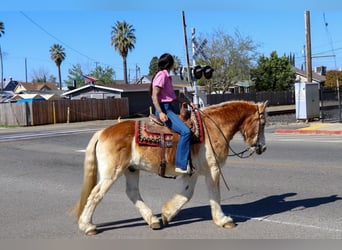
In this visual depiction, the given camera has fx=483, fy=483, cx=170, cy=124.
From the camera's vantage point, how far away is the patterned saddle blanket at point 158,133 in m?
5.99

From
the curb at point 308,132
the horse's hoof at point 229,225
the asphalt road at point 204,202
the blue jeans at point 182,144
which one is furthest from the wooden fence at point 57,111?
the horse's hoof at point 229,225

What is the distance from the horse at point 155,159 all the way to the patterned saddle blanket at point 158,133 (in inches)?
2.3

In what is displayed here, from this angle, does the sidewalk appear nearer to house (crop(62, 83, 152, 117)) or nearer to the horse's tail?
the horse's tail

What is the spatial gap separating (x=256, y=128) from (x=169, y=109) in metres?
1.25

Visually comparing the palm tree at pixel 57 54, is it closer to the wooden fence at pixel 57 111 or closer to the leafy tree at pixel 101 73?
the leafy tree at pixel 101 73

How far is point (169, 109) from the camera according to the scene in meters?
6.16

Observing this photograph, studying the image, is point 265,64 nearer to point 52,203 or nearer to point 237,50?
point 237,50

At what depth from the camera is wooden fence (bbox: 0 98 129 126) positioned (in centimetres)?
3881

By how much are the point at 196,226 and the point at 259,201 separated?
1805mm

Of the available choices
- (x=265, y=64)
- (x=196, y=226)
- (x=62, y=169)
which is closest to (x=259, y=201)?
(x=196, y=226)

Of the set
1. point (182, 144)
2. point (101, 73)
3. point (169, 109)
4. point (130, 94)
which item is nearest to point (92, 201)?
point (182, 144)

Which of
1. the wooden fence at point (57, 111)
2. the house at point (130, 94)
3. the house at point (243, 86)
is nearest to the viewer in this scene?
the wooden fence at point (57, 111)

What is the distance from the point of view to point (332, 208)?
271 inches

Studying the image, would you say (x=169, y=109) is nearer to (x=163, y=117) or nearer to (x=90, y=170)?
(x=163, y=117)
